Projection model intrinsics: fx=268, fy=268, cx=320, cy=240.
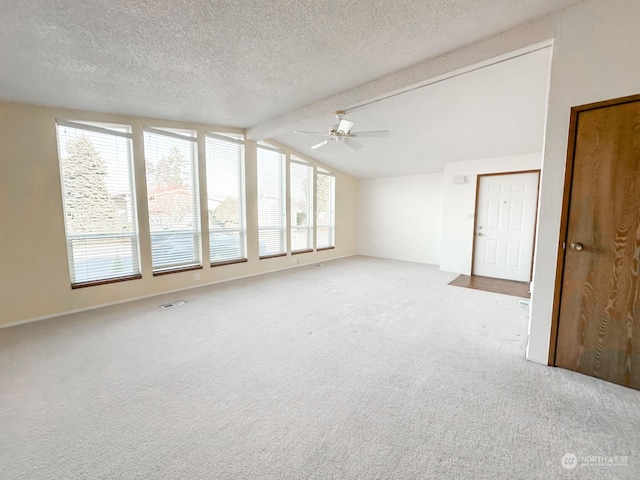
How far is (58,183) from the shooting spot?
340 centimetres

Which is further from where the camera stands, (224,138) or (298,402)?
(224,138)

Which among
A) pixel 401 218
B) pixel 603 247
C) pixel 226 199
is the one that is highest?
pixel 226 199

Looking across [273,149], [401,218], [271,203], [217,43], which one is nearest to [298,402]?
[217,43]

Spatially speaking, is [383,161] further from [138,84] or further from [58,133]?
[58,133]

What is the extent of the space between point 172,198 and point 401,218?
17.9ft

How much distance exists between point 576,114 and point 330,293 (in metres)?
3.44

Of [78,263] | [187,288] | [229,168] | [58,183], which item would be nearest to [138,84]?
[58,183]

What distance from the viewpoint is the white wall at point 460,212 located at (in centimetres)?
540

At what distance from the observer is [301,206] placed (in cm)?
648

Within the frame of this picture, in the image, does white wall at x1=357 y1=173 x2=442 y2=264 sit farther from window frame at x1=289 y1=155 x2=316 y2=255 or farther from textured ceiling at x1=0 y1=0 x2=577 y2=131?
textured ceiling at x1=0 y1=0 x2=577 y2=131

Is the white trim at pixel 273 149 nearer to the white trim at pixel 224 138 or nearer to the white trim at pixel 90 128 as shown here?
the white trim at pixel 224 138

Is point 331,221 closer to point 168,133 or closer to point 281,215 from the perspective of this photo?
point 281,215

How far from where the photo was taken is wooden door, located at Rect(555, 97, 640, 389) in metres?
1.97

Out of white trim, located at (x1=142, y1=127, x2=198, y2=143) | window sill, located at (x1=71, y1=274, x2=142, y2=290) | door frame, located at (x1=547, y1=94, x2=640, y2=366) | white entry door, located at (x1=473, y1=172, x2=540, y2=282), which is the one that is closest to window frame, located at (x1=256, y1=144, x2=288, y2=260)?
white trim, located at (x1=142, y1=127, x2=198, y2=143)
